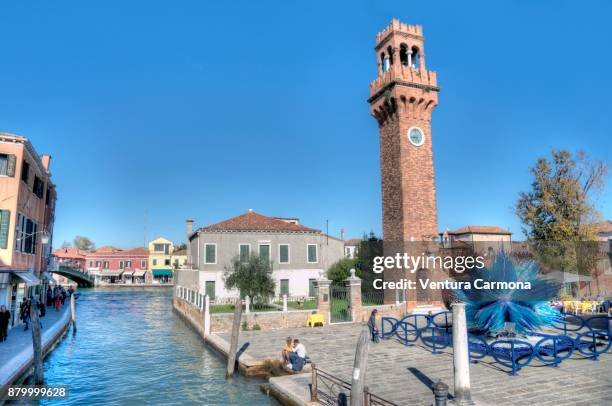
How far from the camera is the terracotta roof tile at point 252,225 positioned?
101 ft

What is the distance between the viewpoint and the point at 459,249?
26.2 metres

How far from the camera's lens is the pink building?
7256cm

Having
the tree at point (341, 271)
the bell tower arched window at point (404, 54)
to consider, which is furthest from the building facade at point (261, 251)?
the bell tower arched window at point (404, 54)

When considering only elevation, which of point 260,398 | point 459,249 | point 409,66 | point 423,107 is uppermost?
point 409,66

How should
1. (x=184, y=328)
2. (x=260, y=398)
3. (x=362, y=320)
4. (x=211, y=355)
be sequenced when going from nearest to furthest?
(x=260, y=398)
(x=211, y=355)
(x=362, y=320)
(x=184, y=328)

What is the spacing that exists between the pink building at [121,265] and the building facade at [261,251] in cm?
4402

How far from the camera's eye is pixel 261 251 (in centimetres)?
3127

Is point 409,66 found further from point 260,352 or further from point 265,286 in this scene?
point 260,352

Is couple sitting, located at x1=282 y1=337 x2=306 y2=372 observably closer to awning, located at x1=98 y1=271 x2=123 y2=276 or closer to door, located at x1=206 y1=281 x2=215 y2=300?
door, located at x1=206 y1=281 x2=215 y2=300

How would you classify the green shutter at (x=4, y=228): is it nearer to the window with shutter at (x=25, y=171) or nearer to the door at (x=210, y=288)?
the window with shutter at (x=25, y=171)

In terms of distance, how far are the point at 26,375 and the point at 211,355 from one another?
595cm

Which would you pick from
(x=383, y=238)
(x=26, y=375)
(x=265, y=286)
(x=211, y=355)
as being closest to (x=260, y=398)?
(x=211, y=355)

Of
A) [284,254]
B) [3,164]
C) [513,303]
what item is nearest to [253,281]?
[284,254]

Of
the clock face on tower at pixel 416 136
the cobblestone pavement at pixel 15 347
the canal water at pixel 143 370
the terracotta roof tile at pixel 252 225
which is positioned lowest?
the canal water at pixel 143 370
